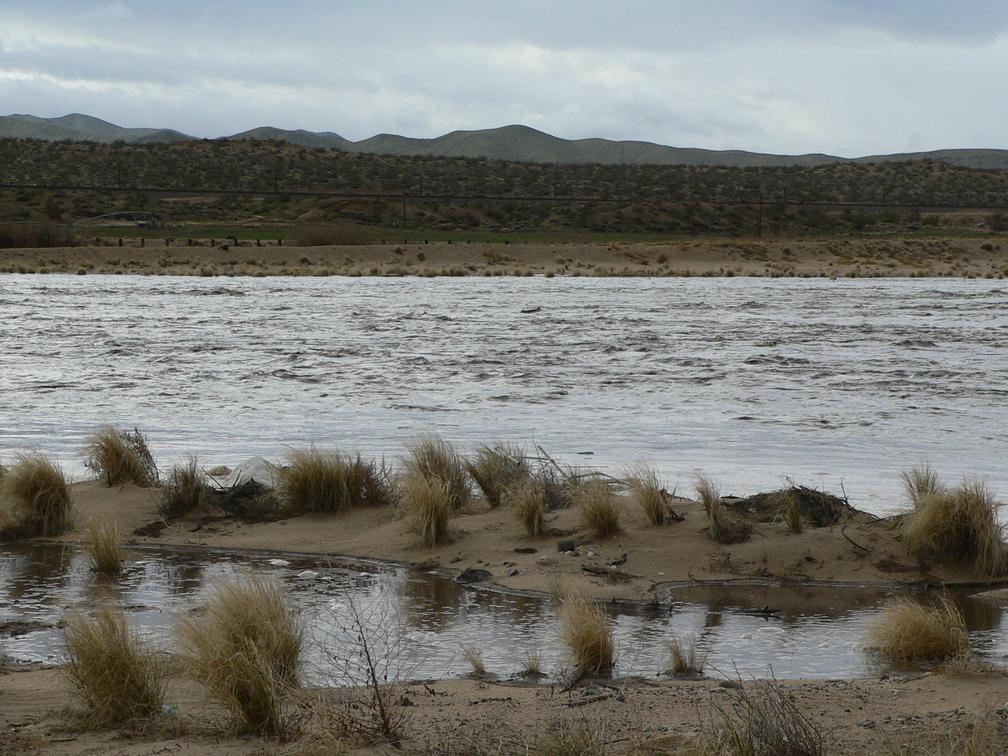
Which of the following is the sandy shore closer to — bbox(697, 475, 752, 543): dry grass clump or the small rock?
bbox(697, 475, 752, 543): dry grass clump

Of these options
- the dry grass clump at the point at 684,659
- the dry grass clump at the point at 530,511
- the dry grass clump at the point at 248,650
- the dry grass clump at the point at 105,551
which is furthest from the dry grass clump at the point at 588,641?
the dry grass clump at the point at 105,551

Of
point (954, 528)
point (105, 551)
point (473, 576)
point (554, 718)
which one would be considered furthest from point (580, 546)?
point (554, 718)

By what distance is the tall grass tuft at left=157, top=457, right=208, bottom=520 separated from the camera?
11.2 m

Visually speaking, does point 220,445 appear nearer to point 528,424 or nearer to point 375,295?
point 528,424

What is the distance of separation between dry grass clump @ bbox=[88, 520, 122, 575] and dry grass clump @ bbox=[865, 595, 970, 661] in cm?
533

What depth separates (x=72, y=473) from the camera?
1270cm

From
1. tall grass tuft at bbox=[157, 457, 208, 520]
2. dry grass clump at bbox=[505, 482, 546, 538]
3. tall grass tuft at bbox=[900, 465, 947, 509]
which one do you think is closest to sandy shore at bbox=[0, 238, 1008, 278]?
tall grass tuft at bbox=[157, 457, 208, 520]

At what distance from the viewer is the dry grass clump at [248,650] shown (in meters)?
5.95

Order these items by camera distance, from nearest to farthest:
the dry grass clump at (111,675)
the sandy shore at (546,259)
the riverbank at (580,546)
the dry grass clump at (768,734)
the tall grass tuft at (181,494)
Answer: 1. the dry grass clump at (768,734)
2. the dry grass clump at (111,675)
3. the riverbank at (580,546)
4. the tall grass tuft at (181,494)
5. the sandy shore at (546,259)

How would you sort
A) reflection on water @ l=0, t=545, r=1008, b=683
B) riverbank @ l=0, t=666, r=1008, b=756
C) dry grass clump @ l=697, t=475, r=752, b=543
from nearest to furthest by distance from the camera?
riverbank @ l=0, t=666, r=1008, b=756 < reflection on water @ l=0, t=545, r=1008, b=683 < dry grass clump @ l=697, t=475, r=752, b=543

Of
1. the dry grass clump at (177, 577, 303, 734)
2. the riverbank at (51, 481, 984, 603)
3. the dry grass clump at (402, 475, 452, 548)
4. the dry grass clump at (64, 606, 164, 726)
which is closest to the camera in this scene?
the dry grass clump at (177, 577, 303, 734)

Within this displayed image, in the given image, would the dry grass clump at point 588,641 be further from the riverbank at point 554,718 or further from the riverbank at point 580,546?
the riverbank at point 580,546

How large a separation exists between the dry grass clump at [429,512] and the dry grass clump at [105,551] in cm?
224

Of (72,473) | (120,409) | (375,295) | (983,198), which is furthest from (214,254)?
(983,198)
